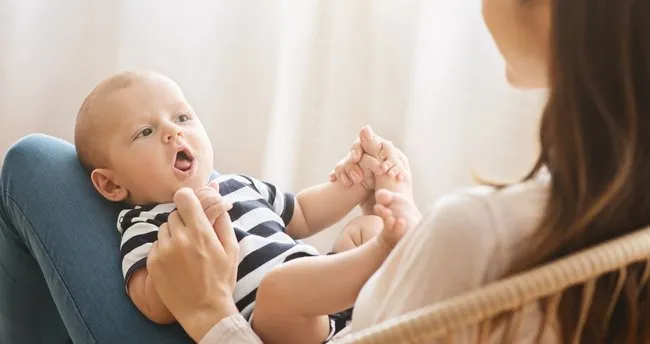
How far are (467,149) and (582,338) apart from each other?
2.88ft

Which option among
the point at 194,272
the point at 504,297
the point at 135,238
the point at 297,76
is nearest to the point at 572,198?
the point at 504,297

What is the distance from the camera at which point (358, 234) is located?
1242 mm

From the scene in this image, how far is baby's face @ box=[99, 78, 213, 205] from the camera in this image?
1.17 metres

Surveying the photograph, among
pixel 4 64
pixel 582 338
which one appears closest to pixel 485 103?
pixel 582 338

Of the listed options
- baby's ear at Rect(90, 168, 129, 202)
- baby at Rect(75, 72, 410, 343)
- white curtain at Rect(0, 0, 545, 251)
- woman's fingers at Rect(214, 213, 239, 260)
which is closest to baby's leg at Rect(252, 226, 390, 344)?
baby at Rect(75, 72, 410, 343)

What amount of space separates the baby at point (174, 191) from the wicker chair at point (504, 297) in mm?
388

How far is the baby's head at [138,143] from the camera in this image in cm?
117

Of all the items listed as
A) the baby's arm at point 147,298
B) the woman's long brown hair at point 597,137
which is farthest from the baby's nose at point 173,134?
the woman's long brown hair at point 597,137

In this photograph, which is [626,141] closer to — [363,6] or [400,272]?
[400,272]

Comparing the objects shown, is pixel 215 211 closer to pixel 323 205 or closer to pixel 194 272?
pixel 194 272

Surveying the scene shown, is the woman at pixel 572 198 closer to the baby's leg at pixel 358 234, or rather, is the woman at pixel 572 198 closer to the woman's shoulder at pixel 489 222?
the woman's shoulder at pixel 489 222

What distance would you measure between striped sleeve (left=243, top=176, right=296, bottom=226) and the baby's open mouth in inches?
5.4

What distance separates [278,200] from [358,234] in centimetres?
15

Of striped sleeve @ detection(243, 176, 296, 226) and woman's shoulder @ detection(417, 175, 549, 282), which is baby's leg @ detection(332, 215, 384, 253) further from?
woman's shoulder @ detection(417, 175, 549, 282)
